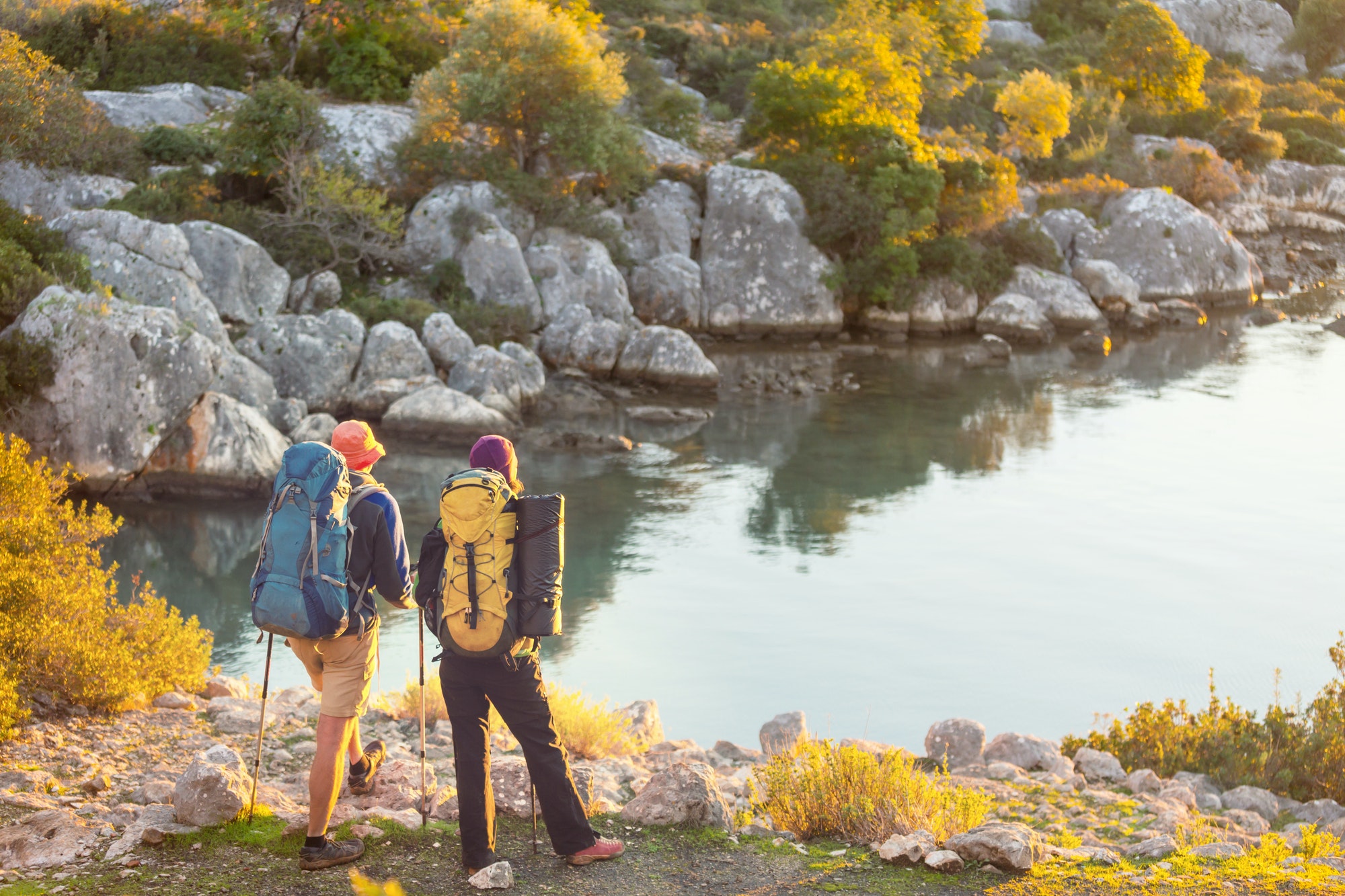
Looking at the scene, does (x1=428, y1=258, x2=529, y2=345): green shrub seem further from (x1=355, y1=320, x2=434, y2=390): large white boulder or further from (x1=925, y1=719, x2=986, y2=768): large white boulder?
(x1=925, y1=719, x2=986, y2=768): large white boulder

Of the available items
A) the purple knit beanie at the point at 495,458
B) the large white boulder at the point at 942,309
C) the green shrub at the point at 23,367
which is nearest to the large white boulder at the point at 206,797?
the purple knit beanie at the point at 495,458

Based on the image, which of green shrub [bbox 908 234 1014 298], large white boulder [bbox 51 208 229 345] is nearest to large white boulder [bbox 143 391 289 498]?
large white boulder [bbox 51 208 229 345]

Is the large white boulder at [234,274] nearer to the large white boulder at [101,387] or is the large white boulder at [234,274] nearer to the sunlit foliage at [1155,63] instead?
the large white boulder at [101,387]

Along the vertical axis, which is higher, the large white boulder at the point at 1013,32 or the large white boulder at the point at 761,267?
the large white boulder at the point at 1013,32

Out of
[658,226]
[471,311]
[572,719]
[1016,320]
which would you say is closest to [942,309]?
[1016,320]

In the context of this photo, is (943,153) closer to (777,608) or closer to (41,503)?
(777,608)

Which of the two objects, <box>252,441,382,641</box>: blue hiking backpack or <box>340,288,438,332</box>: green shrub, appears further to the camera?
<box>340,288,438,332</box>: green shrub

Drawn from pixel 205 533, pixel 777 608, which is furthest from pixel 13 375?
pixel 777 608

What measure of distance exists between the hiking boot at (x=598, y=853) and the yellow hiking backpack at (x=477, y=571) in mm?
1074

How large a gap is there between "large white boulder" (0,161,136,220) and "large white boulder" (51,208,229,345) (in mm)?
1754

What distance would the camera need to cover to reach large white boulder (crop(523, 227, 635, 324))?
27.8 m

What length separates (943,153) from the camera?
35.8 m

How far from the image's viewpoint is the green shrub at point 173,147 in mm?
26141

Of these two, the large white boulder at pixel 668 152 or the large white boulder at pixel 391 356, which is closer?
the large white boulder at pixel 391 356
